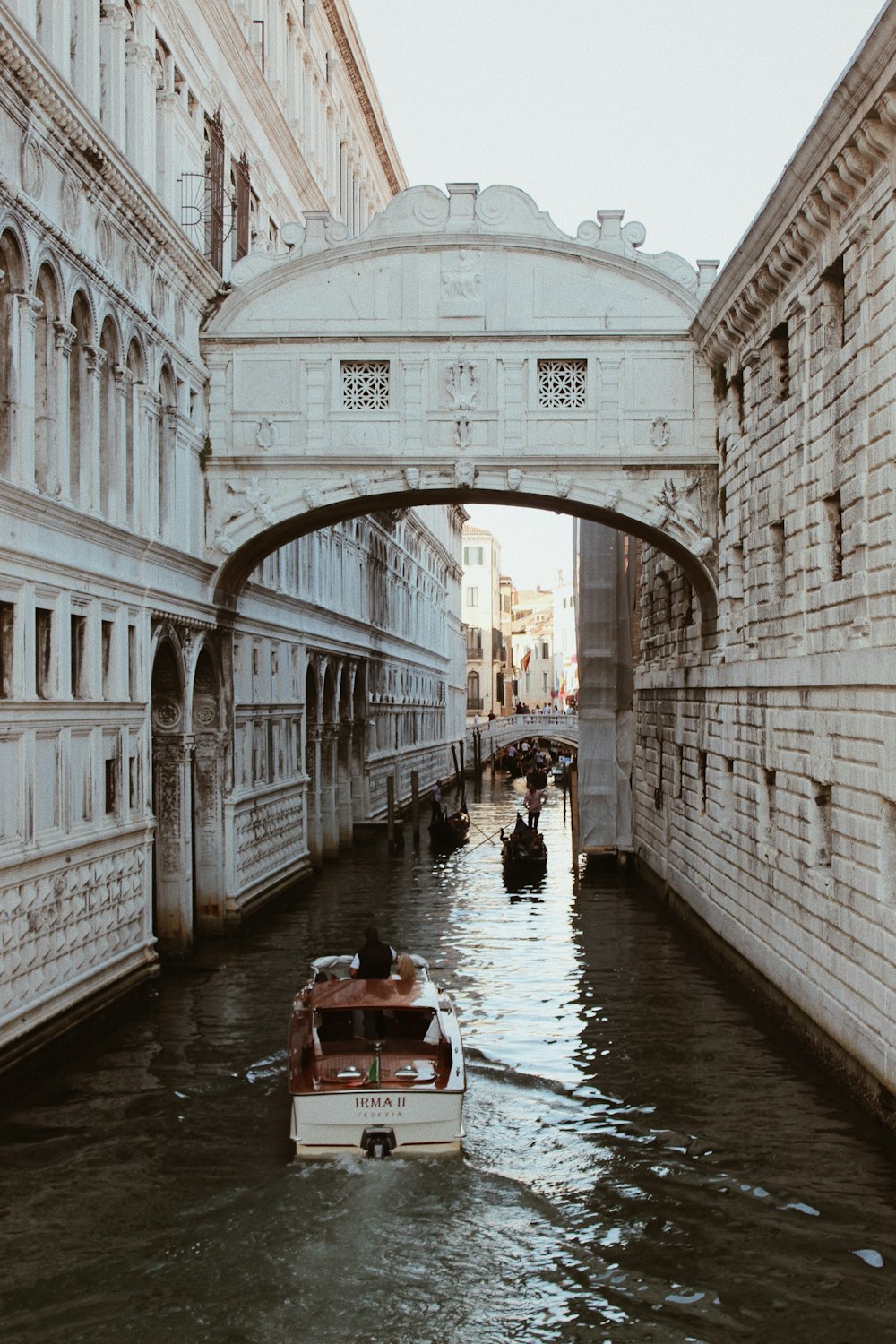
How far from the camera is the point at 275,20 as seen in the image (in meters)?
24.1

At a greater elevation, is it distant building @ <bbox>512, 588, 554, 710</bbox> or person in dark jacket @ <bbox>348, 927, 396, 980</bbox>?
distant building @ <bbox>512, 588, 554, 710</bbox>

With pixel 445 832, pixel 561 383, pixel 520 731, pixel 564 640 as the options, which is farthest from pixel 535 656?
pixel 561 383

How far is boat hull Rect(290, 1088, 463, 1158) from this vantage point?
406 inches

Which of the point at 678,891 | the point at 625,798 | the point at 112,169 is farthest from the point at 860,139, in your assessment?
the point at 625,798

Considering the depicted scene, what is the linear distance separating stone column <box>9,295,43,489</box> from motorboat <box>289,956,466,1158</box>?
195 inches

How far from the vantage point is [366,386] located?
18.9 metres

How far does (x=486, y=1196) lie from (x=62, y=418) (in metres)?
7.63

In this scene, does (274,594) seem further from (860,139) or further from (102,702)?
(860,139)

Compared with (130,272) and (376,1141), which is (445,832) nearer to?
(130,272)

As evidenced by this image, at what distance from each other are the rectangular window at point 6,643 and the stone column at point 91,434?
2.18 meters

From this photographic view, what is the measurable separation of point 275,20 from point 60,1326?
2122cm

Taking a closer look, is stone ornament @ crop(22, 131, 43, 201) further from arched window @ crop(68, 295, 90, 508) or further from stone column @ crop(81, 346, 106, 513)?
stone column @ crop(81, 346, 106, 513)

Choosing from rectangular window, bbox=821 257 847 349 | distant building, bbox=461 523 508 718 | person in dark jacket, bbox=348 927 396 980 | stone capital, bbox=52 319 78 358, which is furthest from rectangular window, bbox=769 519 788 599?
distant building, bbox=461 523 508 718

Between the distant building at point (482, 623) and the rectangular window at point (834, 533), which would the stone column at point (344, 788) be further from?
the distant building at point (482, 623)
